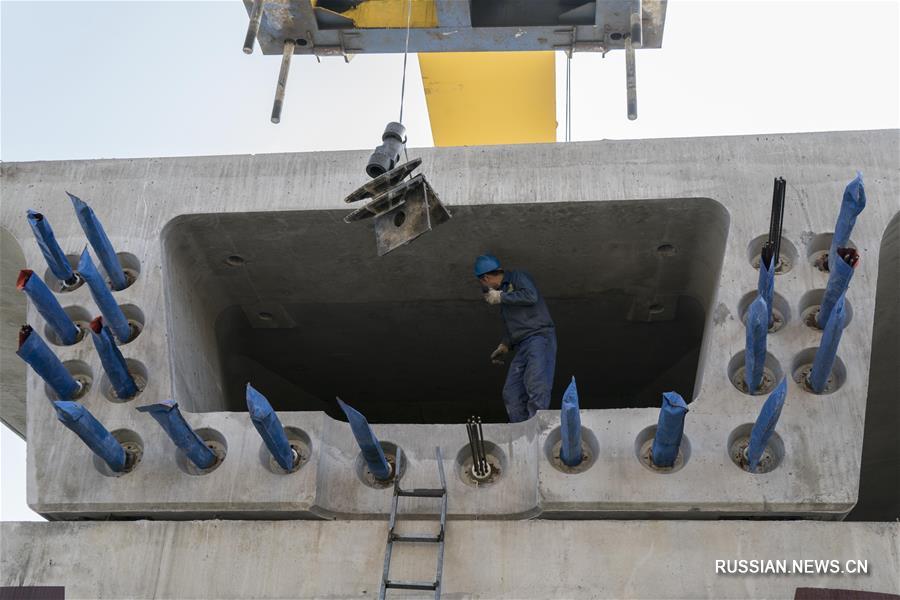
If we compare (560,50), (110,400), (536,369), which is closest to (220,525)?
(110,400)

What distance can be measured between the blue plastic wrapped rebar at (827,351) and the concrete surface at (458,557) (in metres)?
1.22

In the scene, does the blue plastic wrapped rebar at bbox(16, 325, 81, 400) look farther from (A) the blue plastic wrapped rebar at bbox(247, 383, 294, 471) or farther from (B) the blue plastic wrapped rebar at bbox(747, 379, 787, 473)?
(B) the blue plastic wrapped rebar at bbox(747, 379, 787, 473)

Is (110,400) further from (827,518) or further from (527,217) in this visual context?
(827,518)

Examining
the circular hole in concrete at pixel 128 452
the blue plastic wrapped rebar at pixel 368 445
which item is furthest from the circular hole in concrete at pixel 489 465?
the circular hole in concrete at pixel 128 452

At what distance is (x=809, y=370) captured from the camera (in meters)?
11.1

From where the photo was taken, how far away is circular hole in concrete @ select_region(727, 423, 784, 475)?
10.6m

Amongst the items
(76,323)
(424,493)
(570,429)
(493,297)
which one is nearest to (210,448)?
(76,323)

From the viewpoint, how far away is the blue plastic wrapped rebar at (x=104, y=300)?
1127cm

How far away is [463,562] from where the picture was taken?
33.9 ft

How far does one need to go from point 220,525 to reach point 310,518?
0.72 m

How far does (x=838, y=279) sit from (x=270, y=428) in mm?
4610

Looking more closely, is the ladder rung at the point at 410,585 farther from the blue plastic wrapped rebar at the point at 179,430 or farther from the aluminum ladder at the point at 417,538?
the blue plastic wrapped rebar at the point at 179,430

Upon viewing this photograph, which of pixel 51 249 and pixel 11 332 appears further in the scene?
pixel 11 332

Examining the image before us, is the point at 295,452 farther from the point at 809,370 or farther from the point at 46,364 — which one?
the point at 809,370
